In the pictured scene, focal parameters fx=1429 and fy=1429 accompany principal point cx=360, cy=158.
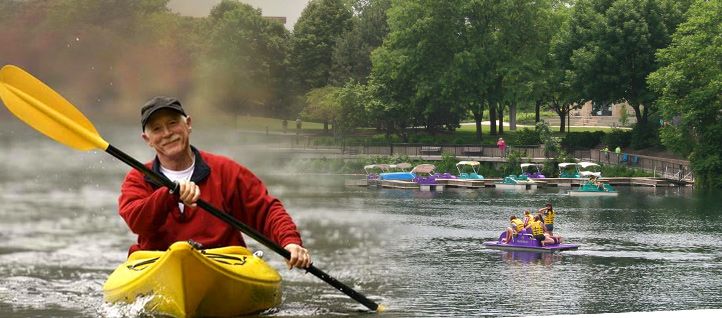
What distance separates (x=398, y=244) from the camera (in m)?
42.3

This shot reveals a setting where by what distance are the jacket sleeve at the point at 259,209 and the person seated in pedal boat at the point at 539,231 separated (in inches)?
915

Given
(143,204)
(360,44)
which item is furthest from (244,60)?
(143,204)

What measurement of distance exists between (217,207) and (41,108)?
212cm

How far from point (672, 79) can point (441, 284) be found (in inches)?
2058

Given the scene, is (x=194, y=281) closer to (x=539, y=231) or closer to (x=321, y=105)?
(x=539, y=231)

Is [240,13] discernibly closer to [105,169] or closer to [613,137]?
[105,169]

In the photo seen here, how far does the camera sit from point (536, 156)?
92.0 metres

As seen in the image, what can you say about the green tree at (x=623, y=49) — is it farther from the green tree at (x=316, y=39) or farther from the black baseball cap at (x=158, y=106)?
the black baseball cap at (x=158, y=106)

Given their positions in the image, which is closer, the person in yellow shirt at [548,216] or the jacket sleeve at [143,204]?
the jacket sleeve at [143,204]

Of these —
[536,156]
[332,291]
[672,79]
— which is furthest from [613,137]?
[332,291]

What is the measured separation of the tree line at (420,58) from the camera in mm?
62719

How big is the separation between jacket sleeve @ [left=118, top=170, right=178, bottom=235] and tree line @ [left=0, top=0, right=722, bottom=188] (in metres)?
43.8

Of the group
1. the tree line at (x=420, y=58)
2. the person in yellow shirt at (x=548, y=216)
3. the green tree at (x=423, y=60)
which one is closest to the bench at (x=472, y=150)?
the green tree at (x=423, y=60)

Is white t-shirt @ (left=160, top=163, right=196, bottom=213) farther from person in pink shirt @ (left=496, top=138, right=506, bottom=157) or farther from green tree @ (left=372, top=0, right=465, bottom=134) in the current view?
green tree @ (left=372, top=0, right=465, bottom=134)
